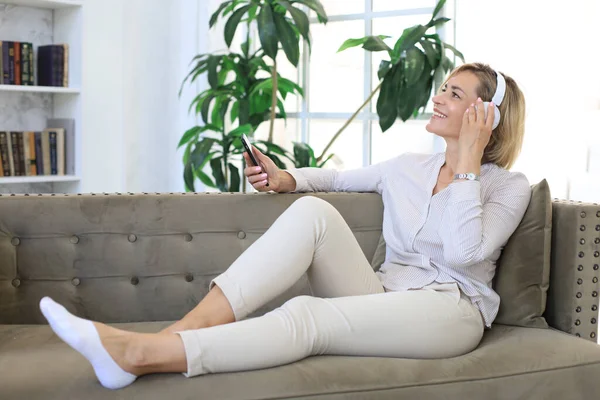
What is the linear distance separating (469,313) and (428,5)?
221cm

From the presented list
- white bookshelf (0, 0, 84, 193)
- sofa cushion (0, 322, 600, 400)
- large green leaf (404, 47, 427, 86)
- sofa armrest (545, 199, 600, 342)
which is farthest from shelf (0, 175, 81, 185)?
sofa armrest (545, 199, 600, 342)

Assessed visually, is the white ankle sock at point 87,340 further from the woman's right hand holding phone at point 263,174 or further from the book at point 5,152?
the book at point 5,152

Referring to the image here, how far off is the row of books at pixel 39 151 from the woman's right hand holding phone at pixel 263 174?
6.28 ft

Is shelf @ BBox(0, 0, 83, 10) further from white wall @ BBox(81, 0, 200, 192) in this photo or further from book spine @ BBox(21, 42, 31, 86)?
book spine @ BBox(21, 42, 31, 86)

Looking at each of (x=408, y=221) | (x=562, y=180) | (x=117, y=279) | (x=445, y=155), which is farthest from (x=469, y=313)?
(x=562, y=180)

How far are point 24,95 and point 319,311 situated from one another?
2710 millimetres

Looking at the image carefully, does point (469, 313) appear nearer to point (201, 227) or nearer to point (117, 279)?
point (201, 227)

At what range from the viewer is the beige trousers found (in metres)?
1.70

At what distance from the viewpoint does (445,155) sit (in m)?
2.30

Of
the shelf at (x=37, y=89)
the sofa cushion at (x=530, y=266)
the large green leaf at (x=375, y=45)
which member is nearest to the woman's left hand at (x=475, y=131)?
the sofa cushion at (x=530, y=266)

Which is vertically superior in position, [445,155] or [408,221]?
[445,155]

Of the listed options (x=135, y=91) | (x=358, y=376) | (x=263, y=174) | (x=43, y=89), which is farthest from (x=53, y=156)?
(x=358, y=376)

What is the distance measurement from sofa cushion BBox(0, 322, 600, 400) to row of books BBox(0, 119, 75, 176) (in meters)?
1.91

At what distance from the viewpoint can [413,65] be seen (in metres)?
3.30
